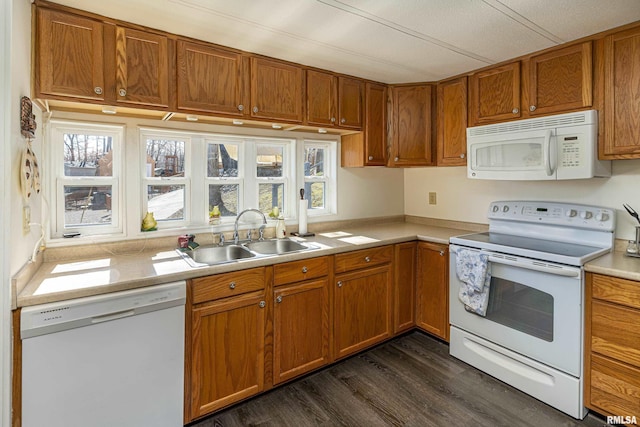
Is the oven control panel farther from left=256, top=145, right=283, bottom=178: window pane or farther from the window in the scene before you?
the window

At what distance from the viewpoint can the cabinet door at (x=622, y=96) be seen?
6.34 ft

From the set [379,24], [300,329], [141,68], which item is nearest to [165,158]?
[141,68]

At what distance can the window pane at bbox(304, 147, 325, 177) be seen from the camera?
309 cm

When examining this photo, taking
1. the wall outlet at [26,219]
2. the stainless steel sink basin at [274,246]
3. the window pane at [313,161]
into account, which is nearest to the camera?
the wall outlet at [26,219]

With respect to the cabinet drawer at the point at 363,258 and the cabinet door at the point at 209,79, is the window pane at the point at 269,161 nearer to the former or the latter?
the cabinet door at the point at 209,79

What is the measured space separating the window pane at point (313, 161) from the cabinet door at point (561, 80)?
173 centimetres

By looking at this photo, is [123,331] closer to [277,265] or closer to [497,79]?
[277,265]

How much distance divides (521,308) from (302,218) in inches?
67.9

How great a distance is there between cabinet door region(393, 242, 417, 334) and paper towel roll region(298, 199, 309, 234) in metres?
0.79

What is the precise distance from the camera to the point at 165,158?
2.38 meters

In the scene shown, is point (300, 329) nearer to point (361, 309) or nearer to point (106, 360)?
point (361, 309)

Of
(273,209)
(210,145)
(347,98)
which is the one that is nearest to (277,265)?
(273,209)

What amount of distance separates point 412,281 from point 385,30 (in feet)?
6.48

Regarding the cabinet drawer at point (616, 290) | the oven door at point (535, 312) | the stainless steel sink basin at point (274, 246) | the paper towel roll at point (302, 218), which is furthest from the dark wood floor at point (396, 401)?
the paper towel roll at point (302, 218)
